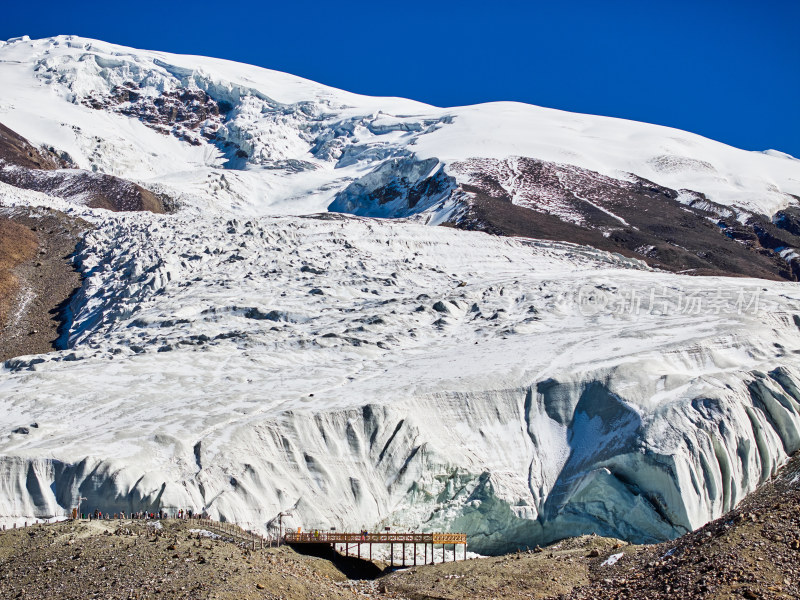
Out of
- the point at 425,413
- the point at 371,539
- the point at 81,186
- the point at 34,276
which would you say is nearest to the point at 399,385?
the point at 425,413

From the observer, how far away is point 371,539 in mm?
42625

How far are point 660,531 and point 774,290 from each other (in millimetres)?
33440

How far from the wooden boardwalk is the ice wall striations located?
1.79 meters

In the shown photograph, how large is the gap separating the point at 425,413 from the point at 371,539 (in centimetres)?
1068

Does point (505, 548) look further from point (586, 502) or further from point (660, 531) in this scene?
point (660, 531)

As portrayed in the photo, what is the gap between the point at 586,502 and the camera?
47.2m

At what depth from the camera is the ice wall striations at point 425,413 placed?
45.4 m

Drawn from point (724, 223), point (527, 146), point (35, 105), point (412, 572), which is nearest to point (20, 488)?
Result: point (412, 572)

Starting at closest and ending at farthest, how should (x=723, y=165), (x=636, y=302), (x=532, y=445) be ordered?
(x=532, y=445) → (x=636, y=302) → (x=723, y=165)

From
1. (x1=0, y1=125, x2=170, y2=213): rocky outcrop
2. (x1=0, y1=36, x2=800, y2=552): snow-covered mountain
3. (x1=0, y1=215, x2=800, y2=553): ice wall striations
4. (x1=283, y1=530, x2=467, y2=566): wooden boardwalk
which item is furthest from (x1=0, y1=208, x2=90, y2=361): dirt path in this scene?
(x1=283, y1=530, x2=467, y2=566): wooden boardwalk

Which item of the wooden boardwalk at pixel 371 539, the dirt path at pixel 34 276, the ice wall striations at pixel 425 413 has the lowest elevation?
the wooden boardwalk at pixel 371 539

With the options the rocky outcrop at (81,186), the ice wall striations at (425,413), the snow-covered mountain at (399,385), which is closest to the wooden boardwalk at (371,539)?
the ice wall striations at (425,413)

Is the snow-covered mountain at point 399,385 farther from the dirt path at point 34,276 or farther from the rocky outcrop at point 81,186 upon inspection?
the rocky outcrop at point 81,186

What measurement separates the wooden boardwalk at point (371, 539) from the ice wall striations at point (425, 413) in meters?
1.79
